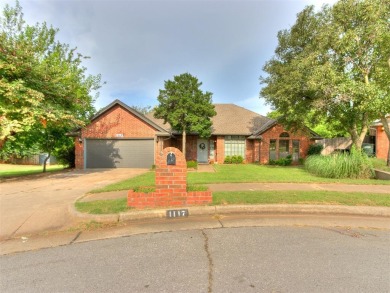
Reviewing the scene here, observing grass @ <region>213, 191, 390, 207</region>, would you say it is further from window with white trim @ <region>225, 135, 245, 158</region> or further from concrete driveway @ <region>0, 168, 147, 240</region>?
window with white trim @ <region>225, 135, 245, 158</region>

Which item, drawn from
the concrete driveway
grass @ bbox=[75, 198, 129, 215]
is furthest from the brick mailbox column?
the concrete driveway

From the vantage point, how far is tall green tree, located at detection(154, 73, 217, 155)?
14.7 meters

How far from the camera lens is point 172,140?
19.9 metres

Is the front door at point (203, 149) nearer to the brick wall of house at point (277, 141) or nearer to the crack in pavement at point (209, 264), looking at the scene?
the brick wall of house at point (277, 141)

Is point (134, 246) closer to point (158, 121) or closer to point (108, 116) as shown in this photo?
point (108, 116)

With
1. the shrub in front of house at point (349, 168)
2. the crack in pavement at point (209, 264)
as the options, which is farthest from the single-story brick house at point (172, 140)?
the crack in pavement at point (209, 264)

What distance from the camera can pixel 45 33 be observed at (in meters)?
20.0

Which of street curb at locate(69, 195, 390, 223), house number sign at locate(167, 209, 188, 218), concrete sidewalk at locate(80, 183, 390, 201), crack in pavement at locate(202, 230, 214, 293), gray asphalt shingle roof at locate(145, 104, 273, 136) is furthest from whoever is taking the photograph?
gray asphalt shingle roof at locate(145, 104, 273, 136)

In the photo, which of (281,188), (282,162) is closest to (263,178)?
(281,188)

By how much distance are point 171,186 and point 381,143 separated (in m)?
22.7

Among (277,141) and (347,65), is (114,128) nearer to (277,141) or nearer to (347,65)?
(277,141)

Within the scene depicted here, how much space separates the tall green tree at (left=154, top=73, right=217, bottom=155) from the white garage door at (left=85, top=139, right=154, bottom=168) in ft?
10.2

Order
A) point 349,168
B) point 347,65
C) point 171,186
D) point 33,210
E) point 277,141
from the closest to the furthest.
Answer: point 171,186
point 33,210
point 349,168
point 347,65
point 277,141

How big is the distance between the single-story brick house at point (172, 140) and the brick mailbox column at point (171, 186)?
1105cm
